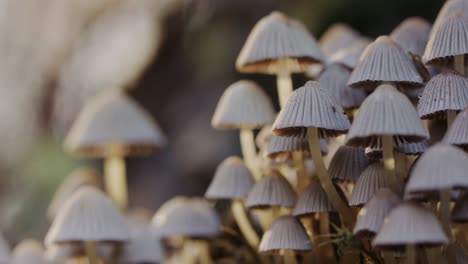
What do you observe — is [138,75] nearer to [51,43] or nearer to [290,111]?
[51,43]

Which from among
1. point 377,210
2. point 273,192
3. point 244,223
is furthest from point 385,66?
point 244,223

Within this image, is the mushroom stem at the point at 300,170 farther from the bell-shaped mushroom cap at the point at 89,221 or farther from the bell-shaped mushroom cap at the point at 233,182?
the bell-shaped mushroom cap at the point at 89,221

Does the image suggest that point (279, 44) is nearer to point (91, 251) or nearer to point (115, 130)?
point (91, 251)

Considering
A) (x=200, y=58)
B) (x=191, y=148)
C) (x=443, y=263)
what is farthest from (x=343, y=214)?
(x=200, y=58)

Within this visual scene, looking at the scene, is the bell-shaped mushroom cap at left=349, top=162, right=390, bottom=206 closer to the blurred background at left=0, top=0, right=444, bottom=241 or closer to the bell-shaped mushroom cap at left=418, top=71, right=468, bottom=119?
the bell-shaped mushroom cap at left=418, top=71, right=468, bottom=119

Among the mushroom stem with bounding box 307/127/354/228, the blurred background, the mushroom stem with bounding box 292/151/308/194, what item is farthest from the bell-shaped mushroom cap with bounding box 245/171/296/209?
the blurred background

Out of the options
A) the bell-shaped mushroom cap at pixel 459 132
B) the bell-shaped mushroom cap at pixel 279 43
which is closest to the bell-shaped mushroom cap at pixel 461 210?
the bell-shaped mushroom cap at pixel 459 132
